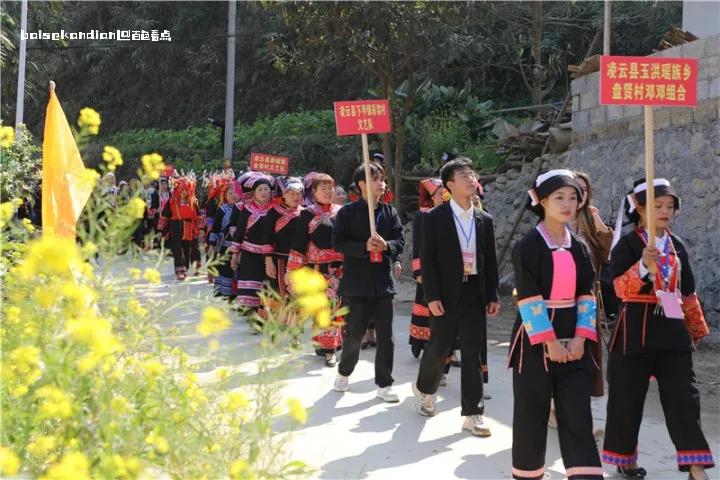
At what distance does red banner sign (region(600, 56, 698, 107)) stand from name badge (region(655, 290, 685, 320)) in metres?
1.07

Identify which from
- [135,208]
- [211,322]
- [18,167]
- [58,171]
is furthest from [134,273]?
[18,167]

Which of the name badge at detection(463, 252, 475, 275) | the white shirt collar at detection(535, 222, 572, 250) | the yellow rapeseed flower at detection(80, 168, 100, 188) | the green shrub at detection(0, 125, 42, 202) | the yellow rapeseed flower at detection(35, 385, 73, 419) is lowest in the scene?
the yellow rapeseed flower at detection(35, 385, 73, 419)

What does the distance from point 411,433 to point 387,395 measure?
3.16ft

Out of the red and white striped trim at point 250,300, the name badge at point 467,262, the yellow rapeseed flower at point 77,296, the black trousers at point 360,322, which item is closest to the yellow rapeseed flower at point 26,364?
the yellow rapeseed flower at point 77,296

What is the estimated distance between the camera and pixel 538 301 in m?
4.97

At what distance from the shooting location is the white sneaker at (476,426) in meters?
6.48

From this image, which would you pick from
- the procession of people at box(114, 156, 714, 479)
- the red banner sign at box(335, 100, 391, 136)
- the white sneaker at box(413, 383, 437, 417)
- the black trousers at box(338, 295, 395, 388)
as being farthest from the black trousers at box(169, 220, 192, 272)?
the white sneaker at box(413, 383, 437, 417)

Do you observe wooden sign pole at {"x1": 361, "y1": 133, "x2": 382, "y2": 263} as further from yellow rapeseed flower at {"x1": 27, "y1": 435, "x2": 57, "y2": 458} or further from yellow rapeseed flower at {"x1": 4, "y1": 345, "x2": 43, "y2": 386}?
yellow rapeseed flower at {"x1": 27, "y1": 435, "x2": 57, "y2": 458}

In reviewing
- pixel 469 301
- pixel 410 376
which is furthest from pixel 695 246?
pixel 469 301

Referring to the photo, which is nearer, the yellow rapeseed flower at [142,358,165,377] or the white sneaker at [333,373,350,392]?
the yellow rapeseed flower at [142,358,165,377]

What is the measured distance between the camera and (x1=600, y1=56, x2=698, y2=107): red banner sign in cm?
566

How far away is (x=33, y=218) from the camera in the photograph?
1939 cm

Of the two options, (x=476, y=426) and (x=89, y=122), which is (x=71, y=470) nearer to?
(x=89, y=122)

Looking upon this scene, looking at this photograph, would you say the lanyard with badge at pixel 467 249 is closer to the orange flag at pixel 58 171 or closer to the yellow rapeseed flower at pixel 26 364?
the orange flag at pixel 58 171
